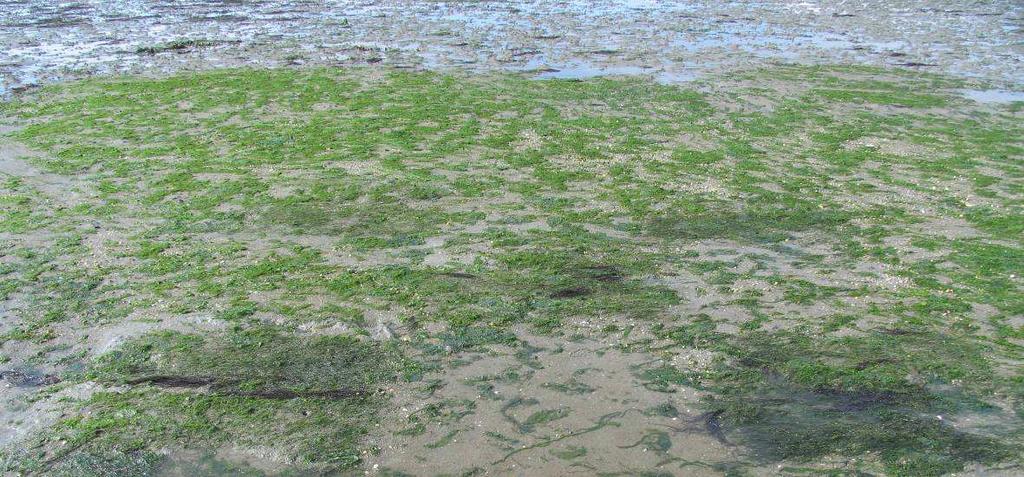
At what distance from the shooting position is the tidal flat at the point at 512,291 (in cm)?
477

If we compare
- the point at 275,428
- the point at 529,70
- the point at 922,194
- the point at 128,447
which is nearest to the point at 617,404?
the point at 275,428

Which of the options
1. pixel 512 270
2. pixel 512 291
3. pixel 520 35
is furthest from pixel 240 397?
pixel 520 35

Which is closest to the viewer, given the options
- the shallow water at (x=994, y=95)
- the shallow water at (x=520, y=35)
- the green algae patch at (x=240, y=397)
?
the green algae patch at (x=240, y=397)

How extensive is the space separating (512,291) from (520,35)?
10578 mm

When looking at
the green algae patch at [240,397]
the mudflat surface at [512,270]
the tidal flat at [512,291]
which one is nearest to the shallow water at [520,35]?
the mudflat surface at [512,270]

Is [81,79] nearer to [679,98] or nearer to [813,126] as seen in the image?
[679,98]

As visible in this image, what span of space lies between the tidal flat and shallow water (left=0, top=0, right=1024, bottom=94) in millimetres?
3100

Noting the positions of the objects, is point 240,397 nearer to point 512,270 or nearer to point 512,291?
point 512,291

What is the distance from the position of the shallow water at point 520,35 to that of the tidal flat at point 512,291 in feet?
10.2

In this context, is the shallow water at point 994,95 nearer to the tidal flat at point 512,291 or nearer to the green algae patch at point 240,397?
the tidal flat at point 512,291

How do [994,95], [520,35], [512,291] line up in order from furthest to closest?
[520,35] → [994,95] → [512,291]

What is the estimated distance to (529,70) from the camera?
13477 millimetres

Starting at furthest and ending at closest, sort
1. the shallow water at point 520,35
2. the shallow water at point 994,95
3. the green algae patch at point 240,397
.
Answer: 1. the shallow water at point 520,35
2. the shallow water at point 994,95
3. the green algae patch at point 240,397

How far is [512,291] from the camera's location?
21.1ft
